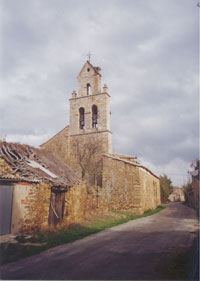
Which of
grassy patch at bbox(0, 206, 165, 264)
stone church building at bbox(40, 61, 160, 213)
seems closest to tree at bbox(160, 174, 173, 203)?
stone church building at bbox(40, 61, 160, 213)

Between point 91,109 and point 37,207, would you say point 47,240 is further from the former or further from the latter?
point 91,109

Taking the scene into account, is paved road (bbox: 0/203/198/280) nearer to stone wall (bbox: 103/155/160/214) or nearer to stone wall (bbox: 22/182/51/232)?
stone wall (bbox: 22/182/51/232)

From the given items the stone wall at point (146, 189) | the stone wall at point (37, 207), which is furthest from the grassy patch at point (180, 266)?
the stone wall at point (146, 189)

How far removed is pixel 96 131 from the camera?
781 inches

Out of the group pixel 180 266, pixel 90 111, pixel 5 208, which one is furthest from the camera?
pixel 90 111

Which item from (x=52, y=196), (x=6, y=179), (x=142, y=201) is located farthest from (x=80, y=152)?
(x=6, y=179)

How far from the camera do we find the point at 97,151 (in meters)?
19.6

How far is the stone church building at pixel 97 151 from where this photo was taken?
17.5m

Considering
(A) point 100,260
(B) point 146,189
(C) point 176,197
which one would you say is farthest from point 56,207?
(C) point 176,197

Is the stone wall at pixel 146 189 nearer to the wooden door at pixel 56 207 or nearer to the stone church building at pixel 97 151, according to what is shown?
the stone church building at pixel 97 151

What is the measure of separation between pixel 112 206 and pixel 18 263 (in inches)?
504

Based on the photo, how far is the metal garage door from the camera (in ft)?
26.4

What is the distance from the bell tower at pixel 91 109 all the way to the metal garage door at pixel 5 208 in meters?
11.6

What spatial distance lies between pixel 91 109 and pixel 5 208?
13573 millimetres
